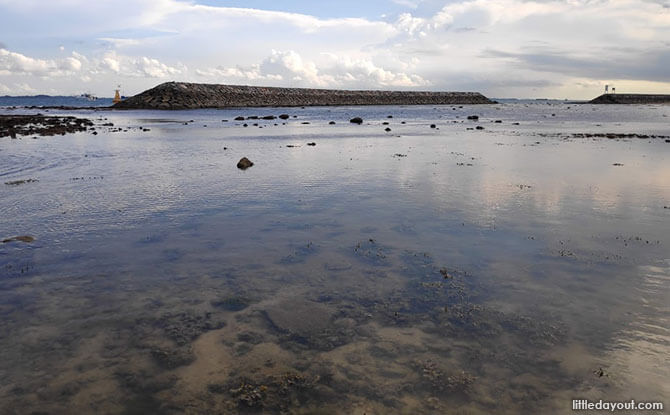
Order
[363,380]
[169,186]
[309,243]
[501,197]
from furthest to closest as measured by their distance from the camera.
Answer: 1. [169,186]
2. [501,197]
3. [309,243]
4. [363,380]

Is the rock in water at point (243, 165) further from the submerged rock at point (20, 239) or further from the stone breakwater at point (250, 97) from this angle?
the stone breakwater at point (250, 97)

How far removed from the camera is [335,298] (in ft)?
28.5

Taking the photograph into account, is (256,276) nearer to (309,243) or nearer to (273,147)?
(309,243)

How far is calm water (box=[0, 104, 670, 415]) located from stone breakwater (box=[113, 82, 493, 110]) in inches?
4315

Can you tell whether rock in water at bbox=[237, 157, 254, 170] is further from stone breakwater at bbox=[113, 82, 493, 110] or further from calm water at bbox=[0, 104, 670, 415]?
stone breakwater at bbox=[113, 82, 493, 110]

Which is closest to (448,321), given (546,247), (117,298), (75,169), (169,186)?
(546,247)

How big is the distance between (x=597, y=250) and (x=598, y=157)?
65.1ft

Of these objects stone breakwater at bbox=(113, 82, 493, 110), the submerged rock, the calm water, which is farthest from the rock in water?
stone breakwater at bbox=(113, 82, 493, 110)

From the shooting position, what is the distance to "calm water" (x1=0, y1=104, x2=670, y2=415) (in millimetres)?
6035

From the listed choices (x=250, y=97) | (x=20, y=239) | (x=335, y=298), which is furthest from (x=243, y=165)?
(x=250, y=97)

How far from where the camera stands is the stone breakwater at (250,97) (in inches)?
4685

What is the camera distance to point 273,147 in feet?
115

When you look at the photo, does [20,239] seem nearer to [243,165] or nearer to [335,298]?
[335,298]

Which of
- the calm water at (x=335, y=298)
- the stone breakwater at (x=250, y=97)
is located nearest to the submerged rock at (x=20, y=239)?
the calm water at (x=335, y=298)
